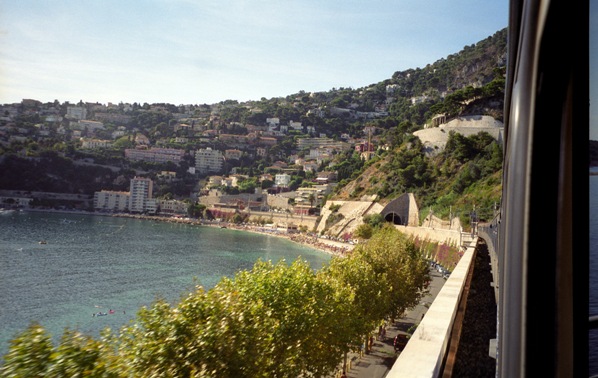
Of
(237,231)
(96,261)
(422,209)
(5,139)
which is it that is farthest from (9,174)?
(422,209)

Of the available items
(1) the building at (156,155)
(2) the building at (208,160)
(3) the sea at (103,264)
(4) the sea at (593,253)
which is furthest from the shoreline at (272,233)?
(4) the sea at (593,253)

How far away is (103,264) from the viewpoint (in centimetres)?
3272

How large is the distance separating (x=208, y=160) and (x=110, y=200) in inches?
883

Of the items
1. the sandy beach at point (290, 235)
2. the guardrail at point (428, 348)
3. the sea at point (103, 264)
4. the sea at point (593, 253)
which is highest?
the sea at point (593, 253)

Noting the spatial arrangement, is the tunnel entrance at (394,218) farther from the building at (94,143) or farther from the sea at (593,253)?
the building at (94,143)

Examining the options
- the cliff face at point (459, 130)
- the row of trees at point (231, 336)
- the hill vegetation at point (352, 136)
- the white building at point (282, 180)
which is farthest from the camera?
the white building at point (282, 180)

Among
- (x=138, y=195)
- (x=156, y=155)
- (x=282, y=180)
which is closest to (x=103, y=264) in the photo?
(x=138, y=195)

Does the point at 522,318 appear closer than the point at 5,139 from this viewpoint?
Yes

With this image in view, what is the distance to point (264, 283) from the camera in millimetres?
8852

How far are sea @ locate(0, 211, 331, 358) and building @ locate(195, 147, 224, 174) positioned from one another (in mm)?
29878

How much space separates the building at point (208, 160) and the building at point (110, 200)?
61.8ft

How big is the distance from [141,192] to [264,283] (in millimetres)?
70994

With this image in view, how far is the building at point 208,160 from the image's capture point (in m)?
92.5

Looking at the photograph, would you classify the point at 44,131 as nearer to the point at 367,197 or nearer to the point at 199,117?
the point at 199,117
